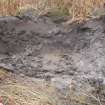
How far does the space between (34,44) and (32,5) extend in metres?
0.91

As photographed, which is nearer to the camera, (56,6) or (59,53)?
(59,53)

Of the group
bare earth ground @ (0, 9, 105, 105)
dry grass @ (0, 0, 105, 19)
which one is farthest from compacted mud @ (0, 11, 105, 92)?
dry grass @ (0, 0, 105, 19)

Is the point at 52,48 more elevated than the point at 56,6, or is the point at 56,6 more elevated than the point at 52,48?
the point at 56,6

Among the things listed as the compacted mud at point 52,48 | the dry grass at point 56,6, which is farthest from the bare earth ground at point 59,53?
the dry grass at point 56,6

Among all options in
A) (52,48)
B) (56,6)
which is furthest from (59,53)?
(56,6)

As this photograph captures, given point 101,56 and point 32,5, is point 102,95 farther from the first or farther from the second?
point 32,5

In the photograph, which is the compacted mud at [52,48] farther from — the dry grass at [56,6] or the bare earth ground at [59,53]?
the dry grass at [56,6]

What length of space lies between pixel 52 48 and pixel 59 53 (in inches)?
3.8

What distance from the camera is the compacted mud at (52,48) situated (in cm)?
305

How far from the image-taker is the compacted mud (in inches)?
120

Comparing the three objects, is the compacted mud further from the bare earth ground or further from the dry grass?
the dry grass

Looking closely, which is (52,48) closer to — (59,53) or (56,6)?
(59,53)

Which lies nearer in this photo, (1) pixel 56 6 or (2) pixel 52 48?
(2) pixel 52 48

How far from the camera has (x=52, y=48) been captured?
3.32 meters
